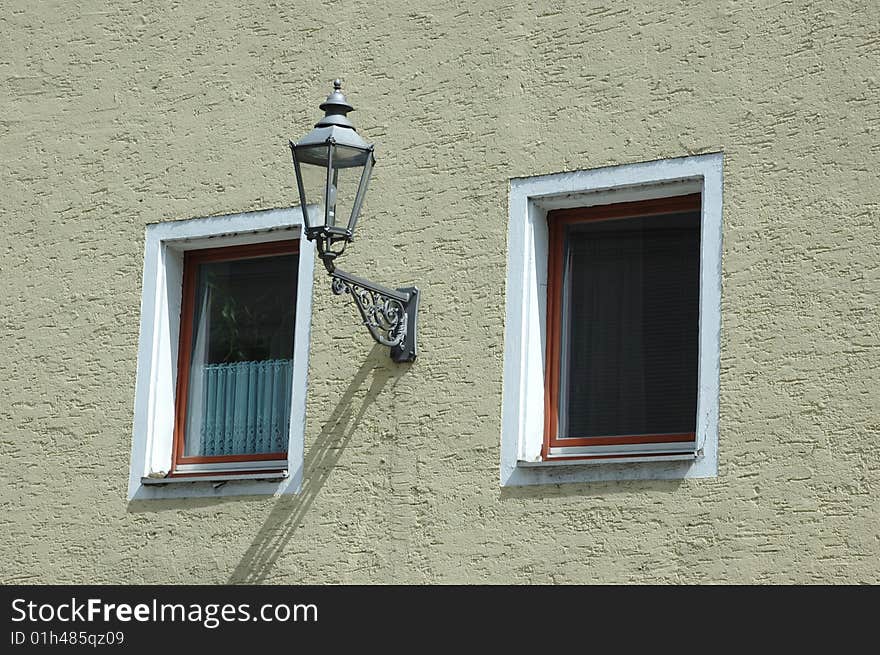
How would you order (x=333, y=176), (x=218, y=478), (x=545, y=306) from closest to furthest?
(x=333, y=176) → (x=545, y=306) → (x=218, y=478)

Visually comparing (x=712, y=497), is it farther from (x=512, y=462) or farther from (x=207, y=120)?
(x=207, y=120)

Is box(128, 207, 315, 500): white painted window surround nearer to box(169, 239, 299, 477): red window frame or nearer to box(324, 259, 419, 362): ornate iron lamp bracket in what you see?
box(169, 239, 299, 477): red window frame

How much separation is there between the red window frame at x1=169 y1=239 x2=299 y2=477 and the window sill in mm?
86

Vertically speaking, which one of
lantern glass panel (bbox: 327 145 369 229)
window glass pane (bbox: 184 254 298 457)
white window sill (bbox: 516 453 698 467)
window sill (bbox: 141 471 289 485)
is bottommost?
window sill (bbox: 141 471 289 485)

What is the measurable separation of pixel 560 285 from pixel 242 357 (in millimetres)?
1737

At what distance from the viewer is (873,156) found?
7.78 m

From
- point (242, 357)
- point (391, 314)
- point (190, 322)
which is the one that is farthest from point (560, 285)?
point (190, 322)

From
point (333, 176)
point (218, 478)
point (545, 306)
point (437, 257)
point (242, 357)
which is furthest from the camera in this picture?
point (242, 357)

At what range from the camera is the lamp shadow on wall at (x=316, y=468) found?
8.68 m

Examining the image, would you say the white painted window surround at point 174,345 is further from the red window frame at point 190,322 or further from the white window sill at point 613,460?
the white window sill at point 613,460

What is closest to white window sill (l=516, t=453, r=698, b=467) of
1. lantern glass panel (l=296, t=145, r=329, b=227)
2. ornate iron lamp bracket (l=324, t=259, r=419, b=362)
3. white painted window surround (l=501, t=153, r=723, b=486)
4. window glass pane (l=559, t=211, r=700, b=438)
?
white painted window surround (l=501, t=153, r=723, b=486)

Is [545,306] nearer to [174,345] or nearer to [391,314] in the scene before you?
[391,314]

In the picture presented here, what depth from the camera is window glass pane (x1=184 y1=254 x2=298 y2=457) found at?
30.0 feet

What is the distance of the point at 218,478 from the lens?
8922mm
